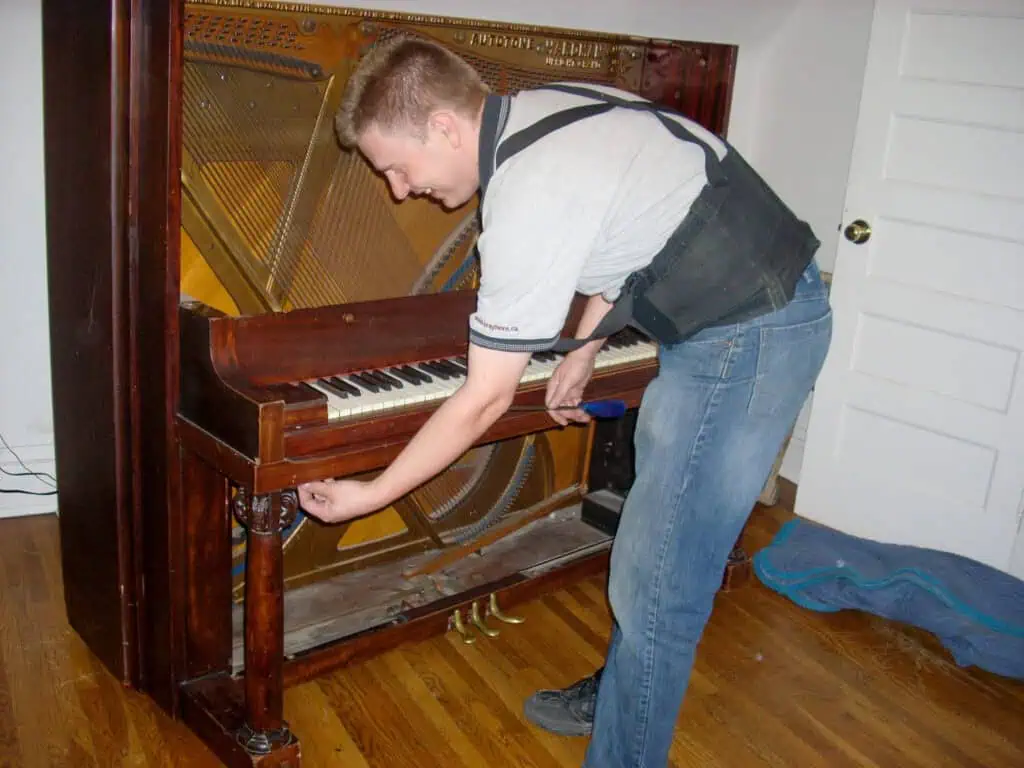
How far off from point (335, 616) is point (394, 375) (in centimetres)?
68

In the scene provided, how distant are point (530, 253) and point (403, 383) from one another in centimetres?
76

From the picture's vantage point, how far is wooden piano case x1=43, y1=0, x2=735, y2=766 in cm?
179

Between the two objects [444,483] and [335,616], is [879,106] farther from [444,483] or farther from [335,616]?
[335,616]

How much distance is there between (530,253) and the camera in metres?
1.33

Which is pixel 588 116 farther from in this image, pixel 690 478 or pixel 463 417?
pixel 690 478

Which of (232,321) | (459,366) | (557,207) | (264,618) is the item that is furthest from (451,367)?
(557,207)

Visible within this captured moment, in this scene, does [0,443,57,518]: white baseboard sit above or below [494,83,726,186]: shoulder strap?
below

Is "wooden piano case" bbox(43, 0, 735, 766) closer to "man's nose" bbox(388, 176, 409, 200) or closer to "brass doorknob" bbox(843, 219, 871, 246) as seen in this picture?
"man's nose" bbox(388, 176, 409, 200)

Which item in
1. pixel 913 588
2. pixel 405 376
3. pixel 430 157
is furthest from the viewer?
pixel 913 588

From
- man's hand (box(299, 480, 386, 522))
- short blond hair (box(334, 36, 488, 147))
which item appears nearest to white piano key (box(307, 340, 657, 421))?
man's hand (box(299, 480, 386, 522))

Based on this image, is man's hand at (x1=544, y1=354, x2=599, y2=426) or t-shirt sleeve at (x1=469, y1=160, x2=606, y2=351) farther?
man's hand at (x1=544, y1=354, x2=599, y2=426)

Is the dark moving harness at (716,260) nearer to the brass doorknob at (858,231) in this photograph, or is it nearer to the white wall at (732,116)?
the white wall at (732,116)

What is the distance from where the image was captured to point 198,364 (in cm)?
183

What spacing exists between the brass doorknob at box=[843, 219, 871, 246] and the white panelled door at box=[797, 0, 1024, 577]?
0.4 inches
